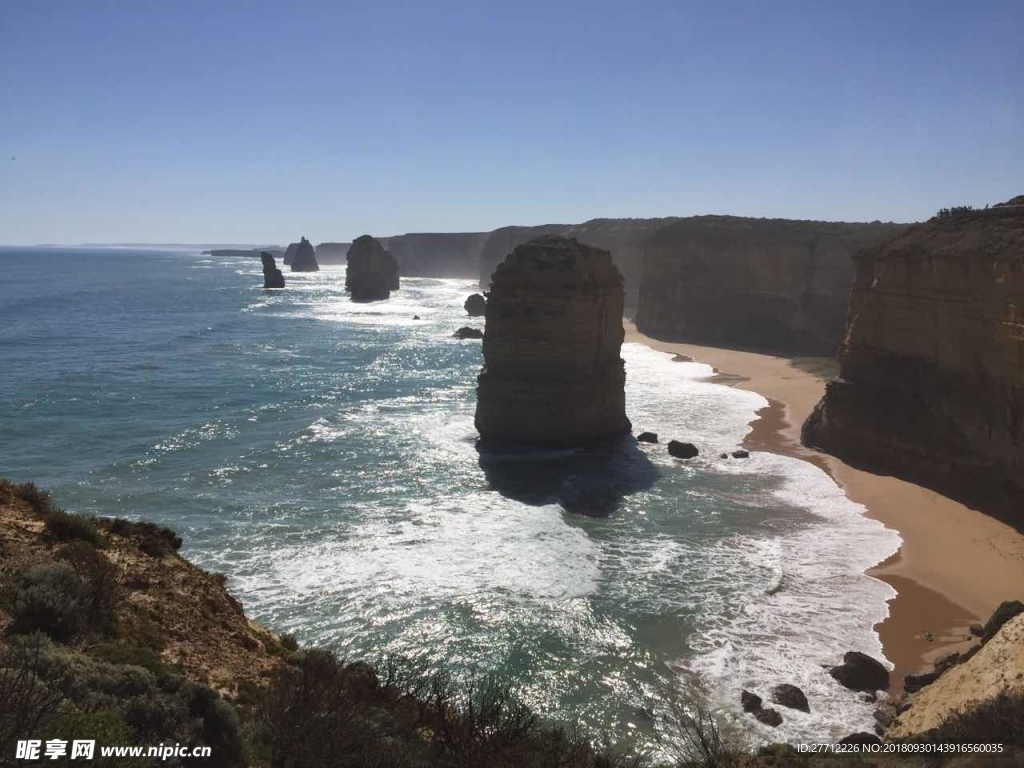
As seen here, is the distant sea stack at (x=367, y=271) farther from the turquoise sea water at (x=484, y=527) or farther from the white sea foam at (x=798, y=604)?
the white sea foam at (x=798, y=604)

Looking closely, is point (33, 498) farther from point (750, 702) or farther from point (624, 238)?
point (624, 238)

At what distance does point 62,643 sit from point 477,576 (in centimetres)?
1209

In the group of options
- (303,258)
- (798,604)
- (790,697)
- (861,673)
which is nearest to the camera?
(790,697)

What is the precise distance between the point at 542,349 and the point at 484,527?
385 inches

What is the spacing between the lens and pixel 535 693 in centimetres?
1488

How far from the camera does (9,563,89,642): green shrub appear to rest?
8.74m

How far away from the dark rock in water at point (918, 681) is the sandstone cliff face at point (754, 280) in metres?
47.3

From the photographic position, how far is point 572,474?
93.9ft

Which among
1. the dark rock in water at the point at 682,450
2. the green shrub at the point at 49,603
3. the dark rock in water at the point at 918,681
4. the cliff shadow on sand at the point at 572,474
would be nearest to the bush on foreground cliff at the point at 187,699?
the green shrub at the point at 49,603

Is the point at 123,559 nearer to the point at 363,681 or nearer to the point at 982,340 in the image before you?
the point at 363,681

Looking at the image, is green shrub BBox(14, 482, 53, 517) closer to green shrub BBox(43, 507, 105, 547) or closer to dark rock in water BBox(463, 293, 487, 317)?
green shrub BBox(43, 507, 105, 547)

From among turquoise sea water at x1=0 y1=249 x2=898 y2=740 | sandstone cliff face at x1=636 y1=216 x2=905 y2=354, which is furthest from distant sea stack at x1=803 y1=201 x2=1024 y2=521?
sandstone cliff face at x1=636 y1=216 x2=905 y2=354

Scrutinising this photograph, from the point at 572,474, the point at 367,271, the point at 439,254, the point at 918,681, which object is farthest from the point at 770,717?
the point at 439,254

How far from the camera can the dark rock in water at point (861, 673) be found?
49.9 ft
